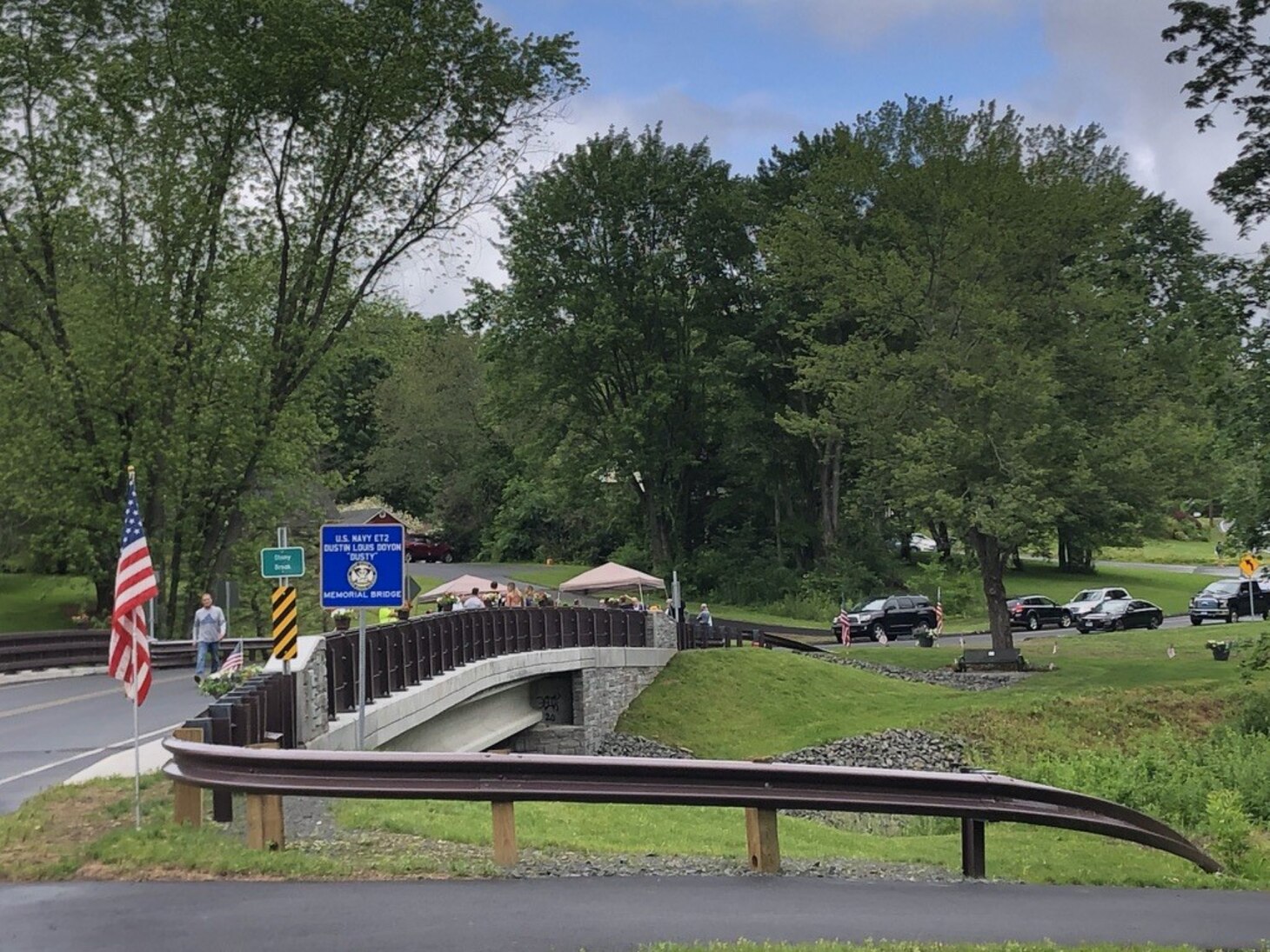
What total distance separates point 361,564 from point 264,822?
13.8 feet

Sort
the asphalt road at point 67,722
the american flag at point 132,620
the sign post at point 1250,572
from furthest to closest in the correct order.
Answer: the sign post at point 1250,572 < the asphalt road at point 67,722 < the american flag at point 132,620

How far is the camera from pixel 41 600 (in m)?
46.8

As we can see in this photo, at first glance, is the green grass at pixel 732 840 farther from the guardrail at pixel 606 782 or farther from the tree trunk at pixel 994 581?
the tree trunk at pixel 994 581

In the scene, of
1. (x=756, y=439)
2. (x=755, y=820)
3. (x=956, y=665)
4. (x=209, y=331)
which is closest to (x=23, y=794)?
(x=755, y=820)

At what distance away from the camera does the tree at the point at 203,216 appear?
34.2m

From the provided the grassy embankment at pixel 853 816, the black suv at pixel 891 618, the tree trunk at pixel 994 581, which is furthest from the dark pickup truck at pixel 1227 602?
the tree trunk at pixel 994 581

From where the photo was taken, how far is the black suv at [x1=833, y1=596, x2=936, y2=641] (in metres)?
52.2

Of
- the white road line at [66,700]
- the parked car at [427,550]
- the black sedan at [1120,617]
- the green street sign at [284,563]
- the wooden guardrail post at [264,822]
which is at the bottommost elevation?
the black sedan at [1120,617]

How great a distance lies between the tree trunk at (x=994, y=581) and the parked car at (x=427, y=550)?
45345mm

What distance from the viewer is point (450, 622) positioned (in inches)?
921

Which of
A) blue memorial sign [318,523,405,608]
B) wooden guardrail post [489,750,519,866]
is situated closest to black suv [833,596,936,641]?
blue memorial sign [318,523,405,608]

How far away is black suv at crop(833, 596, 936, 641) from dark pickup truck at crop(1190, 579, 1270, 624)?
420 inches

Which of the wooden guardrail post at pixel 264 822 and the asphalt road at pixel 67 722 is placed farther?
the asphalt road at pixel 67 722

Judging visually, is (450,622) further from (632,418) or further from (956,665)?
(632,418)
